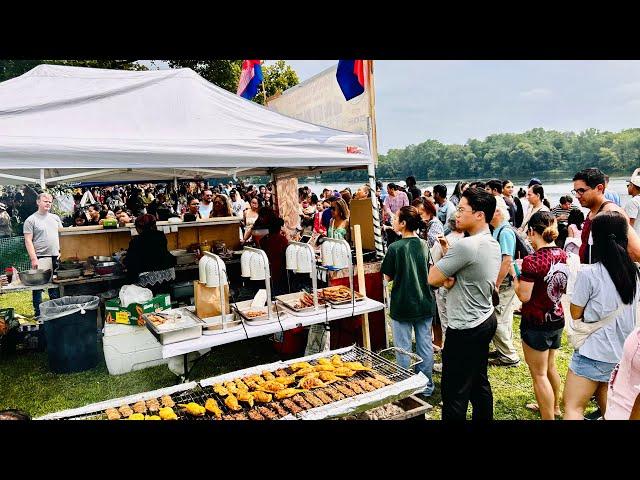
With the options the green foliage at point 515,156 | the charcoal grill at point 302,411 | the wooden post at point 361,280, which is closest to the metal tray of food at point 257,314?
the charcoal grill at point 302,411

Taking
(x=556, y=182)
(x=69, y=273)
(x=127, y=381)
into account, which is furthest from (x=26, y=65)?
(x=556, y=182)

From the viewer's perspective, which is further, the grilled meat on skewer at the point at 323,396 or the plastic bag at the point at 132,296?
the plastic bag at the point at 132,296

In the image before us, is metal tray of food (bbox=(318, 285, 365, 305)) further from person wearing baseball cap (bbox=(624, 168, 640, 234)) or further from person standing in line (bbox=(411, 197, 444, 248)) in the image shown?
person wearing baseball cap (bbox=(624, 168, 640, 234))

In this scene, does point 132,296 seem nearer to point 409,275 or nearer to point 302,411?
point 302,411

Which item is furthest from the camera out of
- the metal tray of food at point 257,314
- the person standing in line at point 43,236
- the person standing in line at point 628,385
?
the person standing in line at point 43,236

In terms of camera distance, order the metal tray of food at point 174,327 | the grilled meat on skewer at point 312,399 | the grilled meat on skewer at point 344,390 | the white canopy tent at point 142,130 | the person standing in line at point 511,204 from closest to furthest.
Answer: the grilled meat on skewer at point 312,399 → the grilled meat on skewer at point 344,390 → the metal tray of food at point 174,327 → the white canopy tent at point 142,130 → the person standing in line at point 511,204

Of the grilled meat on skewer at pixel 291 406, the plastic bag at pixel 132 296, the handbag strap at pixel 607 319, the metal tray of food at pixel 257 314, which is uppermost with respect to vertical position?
A: the handbag strap at pixel 607 319

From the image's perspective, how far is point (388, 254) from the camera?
4.04 meters

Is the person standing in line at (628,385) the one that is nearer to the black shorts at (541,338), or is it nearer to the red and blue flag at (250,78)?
the black shorts at (541,338)

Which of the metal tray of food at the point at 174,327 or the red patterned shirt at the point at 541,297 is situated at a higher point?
the red patterned shirt at the point at 541,297

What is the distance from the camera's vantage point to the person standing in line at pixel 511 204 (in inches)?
346

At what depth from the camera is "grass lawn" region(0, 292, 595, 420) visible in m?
4.30

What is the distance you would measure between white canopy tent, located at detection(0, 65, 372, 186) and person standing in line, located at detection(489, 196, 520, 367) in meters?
1.71

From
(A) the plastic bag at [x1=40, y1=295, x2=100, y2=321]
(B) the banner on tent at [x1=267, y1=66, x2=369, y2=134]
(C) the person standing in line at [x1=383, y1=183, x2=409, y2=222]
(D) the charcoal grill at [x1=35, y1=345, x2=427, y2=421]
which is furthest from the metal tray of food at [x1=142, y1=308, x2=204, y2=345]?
(C) the person standing in line at [x1=383, y1=183, x2=409, y2=222]
